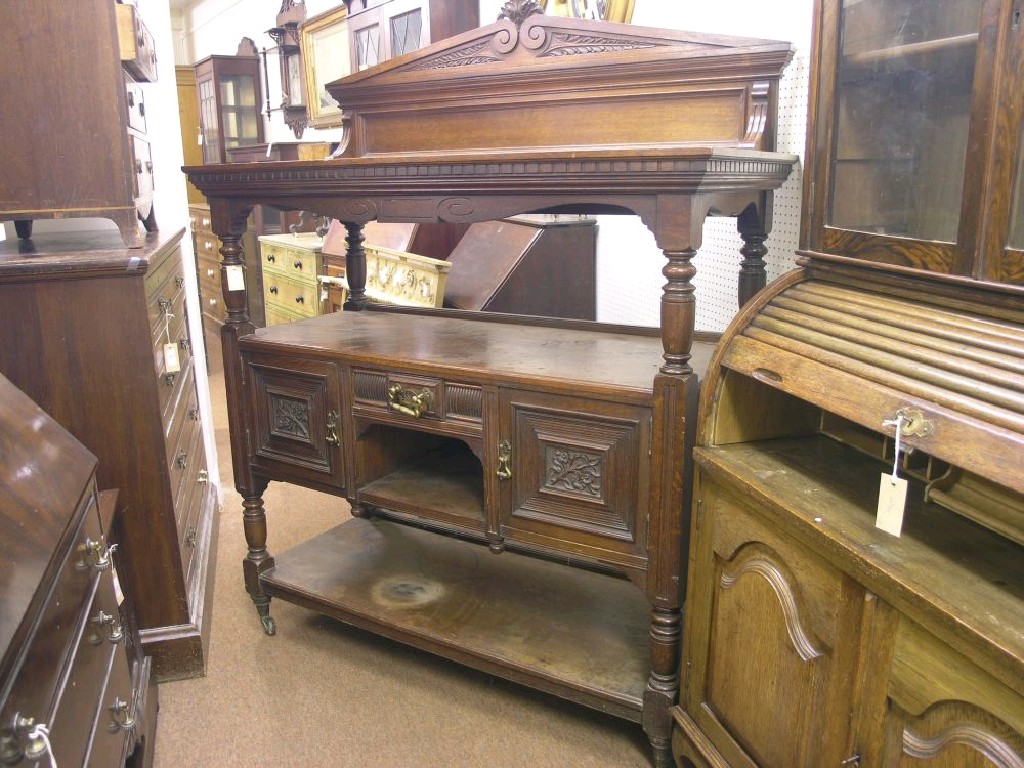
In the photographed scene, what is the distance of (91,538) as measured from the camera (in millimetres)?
1714

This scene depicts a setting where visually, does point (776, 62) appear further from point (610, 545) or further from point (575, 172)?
point (610, 545)

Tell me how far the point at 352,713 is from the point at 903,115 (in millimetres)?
1993

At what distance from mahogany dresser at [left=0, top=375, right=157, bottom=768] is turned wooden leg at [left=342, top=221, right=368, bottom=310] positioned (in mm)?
1388

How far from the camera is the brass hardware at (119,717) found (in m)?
1.68

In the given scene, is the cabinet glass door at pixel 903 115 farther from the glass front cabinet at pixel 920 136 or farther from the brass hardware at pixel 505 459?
the brass hardware at pixel 505 459

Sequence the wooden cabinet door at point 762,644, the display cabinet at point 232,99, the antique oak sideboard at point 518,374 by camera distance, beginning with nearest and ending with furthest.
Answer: the wooden cabinet door at point 762,644, the antique oak sideboard at point 518,374, the display cabinet at point 232,99

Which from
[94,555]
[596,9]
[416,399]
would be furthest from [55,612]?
[596,9]

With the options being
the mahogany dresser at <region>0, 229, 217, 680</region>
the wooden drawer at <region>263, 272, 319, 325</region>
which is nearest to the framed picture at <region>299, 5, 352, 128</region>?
the wooden drawer at <region>263, 272, 319, 325</region>

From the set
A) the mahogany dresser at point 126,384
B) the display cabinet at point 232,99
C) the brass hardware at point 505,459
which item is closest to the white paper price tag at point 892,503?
the brass hardware at point 505,459

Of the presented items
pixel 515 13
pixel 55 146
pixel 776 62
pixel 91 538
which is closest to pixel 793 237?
pixel 776 62

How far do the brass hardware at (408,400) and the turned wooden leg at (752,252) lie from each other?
90 cm

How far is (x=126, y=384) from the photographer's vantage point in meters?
2.33

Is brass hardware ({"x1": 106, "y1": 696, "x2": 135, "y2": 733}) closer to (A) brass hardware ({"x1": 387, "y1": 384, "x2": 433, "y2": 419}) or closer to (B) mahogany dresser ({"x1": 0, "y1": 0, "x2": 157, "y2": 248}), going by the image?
(A) brass hardware ({"x1": 387, "y1": 384, "x2": 433, "y2": 419})

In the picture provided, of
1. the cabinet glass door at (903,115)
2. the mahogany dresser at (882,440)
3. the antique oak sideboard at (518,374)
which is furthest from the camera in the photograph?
the antique oak sideboard at (518,374)
